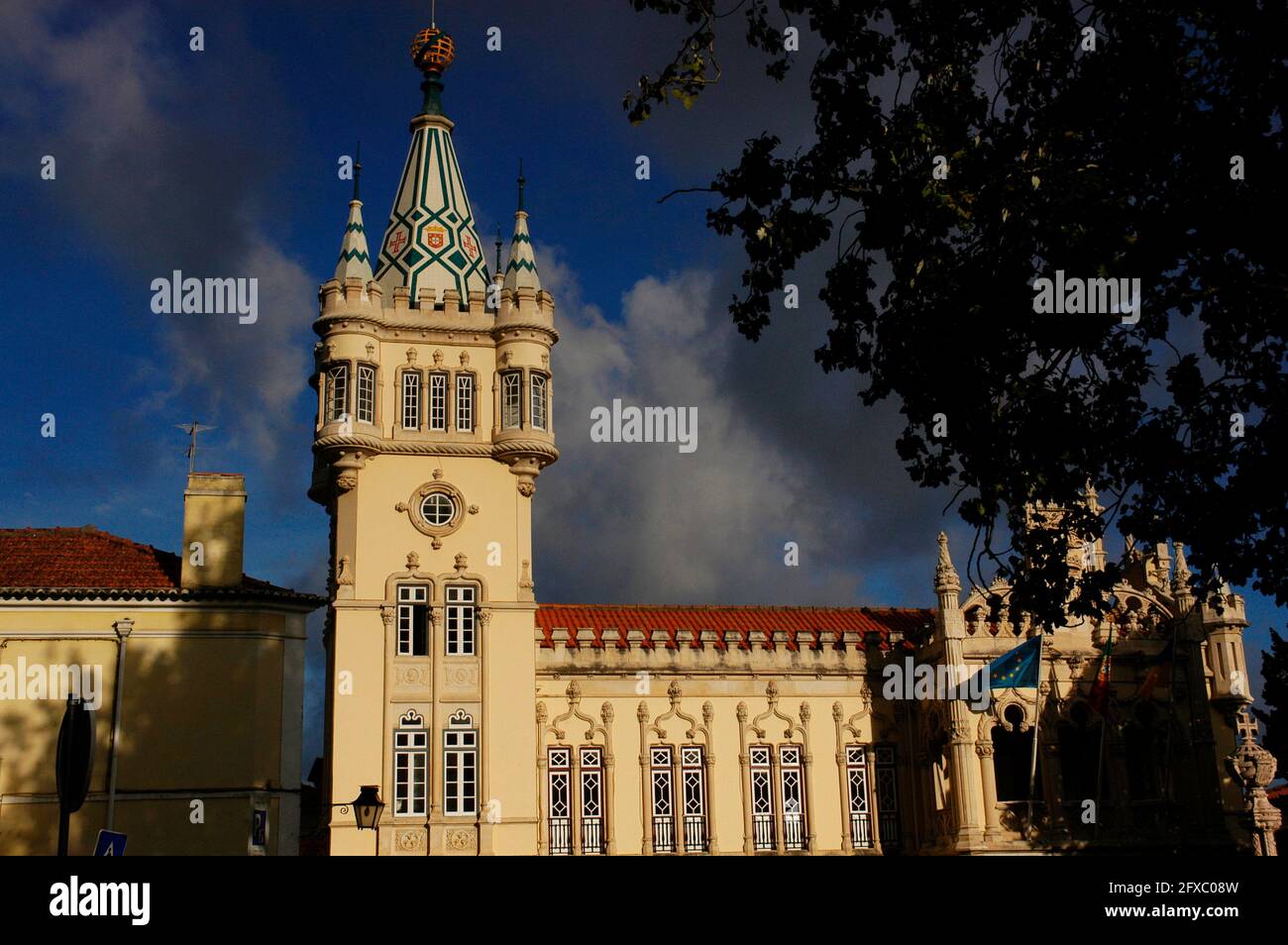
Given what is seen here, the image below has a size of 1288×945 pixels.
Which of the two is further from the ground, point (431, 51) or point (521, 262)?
point (431, 51)

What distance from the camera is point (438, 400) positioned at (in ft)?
129

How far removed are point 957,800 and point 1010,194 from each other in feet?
85.8

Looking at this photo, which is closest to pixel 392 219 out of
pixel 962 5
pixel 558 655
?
pixel 558 655

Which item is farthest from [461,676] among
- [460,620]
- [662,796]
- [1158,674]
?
[1158,674]

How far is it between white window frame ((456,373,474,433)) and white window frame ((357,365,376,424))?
2480mm

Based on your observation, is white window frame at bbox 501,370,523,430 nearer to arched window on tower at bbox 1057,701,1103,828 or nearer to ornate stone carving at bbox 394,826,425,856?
ornate stone carving at bbox 394,826,425,856

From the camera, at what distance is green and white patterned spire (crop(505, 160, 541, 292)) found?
40.7 metres

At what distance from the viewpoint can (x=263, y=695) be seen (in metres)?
34.4

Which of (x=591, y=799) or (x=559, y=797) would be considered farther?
(x=591, y=799)

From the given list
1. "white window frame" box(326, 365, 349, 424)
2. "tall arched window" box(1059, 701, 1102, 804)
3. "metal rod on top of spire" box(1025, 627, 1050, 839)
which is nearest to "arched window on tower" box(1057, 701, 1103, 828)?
"tall arched window" box(1059, 701, 1102, 804)

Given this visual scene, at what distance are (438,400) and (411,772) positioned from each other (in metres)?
10.9

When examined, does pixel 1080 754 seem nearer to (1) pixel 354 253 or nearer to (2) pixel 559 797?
(2) pixel 559 797
